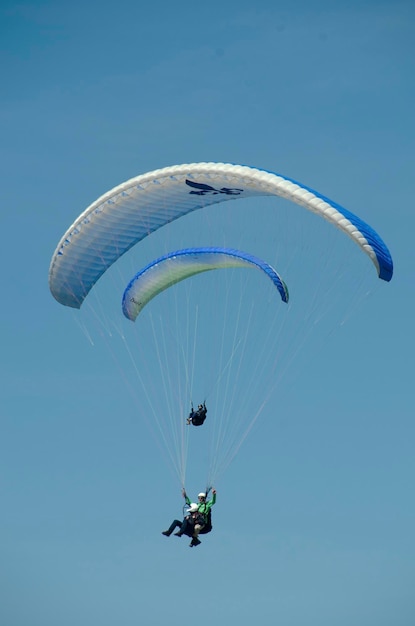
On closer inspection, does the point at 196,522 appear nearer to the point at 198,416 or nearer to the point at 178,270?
the point at 198,416

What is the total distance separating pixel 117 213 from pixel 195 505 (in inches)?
264

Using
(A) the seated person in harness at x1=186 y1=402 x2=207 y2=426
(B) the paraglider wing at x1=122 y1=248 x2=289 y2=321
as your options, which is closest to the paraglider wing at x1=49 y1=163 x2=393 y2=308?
(B) the paraglider wing at x1=122 y1=248 x2=289 y2=321

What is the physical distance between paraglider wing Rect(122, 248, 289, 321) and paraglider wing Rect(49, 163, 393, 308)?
93cm

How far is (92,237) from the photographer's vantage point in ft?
129

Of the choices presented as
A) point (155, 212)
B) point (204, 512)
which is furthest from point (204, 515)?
point (155, 212)

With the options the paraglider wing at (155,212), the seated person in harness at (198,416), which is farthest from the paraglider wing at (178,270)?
the seated person in harness at (198,416)

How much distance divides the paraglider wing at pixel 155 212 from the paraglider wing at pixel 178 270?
0.93 metres

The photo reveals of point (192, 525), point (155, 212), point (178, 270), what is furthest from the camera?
point (178, 270)

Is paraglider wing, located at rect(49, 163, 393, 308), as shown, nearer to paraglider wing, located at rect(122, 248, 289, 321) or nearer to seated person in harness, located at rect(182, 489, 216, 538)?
paraglider wing, located at rect(122, 248, 289, 321)

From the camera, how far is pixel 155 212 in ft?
128

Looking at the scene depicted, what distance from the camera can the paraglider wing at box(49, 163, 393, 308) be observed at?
1363 inches

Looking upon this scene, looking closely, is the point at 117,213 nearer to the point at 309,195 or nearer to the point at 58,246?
the point at 58,246

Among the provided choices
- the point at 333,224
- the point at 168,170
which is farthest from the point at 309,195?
the point at 168,170

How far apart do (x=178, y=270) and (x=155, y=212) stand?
1.50 meters
